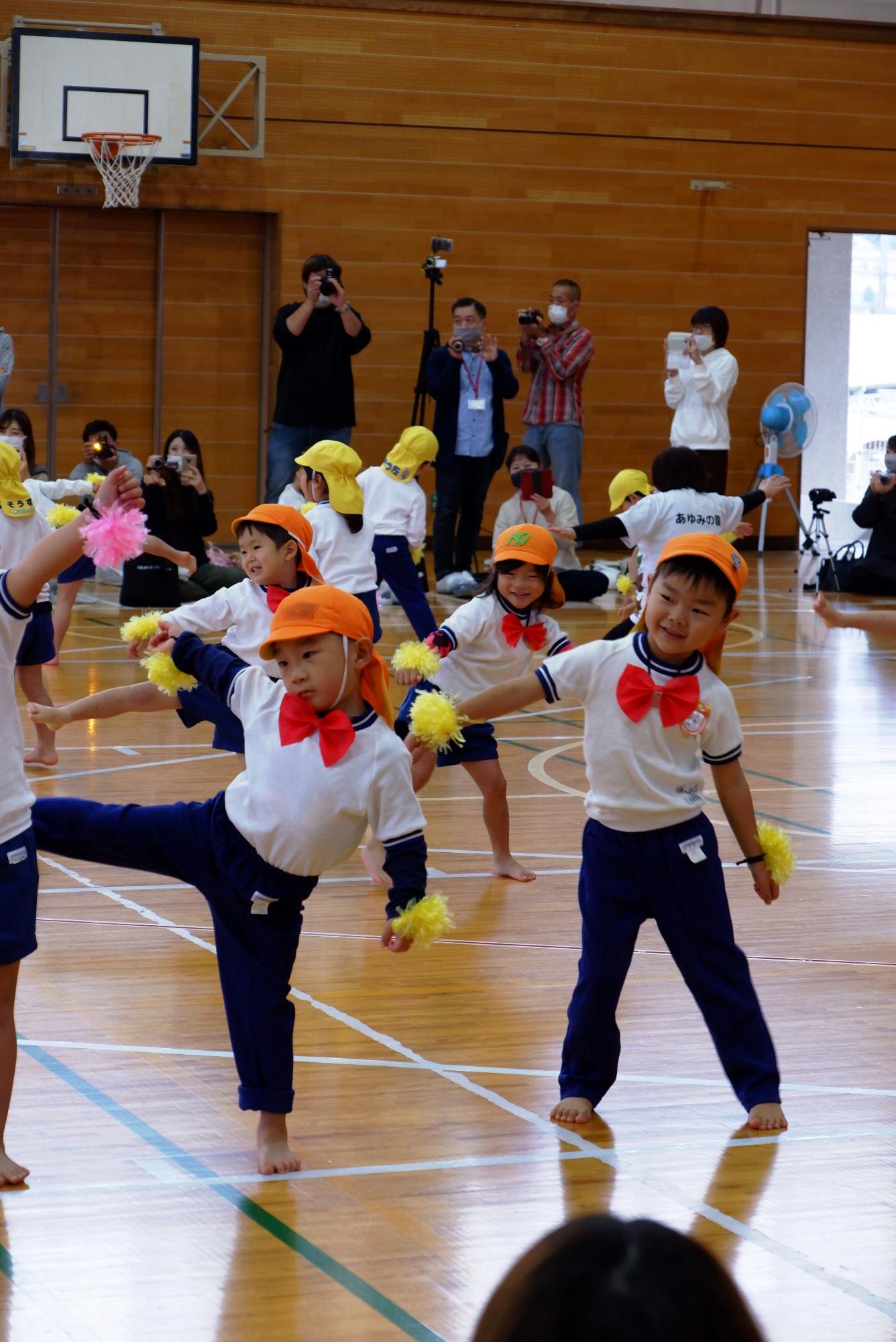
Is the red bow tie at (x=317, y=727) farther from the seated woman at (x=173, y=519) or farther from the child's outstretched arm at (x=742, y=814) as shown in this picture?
the seated woman at (x=173, y=519)

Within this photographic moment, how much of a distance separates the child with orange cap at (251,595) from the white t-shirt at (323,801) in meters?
1.78

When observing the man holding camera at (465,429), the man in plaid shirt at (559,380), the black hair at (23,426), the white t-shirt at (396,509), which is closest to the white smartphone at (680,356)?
the man in plaid shirt at (559,380)

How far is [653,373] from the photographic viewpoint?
58.4 ft

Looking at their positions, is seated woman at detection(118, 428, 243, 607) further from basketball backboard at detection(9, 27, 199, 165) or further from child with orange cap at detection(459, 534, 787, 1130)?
child with orange cap at detection(459, 534, 787, 1130)

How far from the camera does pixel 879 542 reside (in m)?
15.1

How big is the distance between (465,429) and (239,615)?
340 inches

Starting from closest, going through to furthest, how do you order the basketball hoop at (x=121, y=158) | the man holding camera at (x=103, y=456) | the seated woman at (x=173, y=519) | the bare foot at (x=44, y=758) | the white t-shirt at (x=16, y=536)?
the white t-shirt at (x=16, y=536), the bare foot at (x=44, y=758), the seated woman at (x=173, y=519), the man holding camera at (x=103, y=456), the basketball hoop at (x=121, y=158)

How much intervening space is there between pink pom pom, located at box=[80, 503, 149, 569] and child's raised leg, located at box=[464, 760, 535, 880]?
105 inches

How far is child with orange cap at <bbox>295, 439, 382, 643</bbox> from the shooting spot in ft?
28.1

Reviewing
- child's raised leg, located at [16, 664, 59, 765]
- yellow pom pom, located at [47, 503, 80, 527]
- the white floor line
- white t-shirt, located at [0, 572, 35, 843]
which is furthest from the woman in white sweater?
white t-shirt, located at [0, 572, 35, 843]

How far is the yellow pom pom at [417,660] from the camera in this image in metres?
5.20

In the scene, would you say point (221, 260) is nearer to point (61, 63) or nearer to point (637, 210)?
point (61, 63)

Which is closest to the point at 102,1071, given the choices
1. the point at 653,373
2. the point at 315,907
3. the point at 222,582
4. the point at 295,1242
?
the point at 295,1242

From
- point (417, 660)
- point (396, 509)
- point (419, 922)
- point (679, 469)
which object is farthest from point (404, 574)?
point (419, 922)
